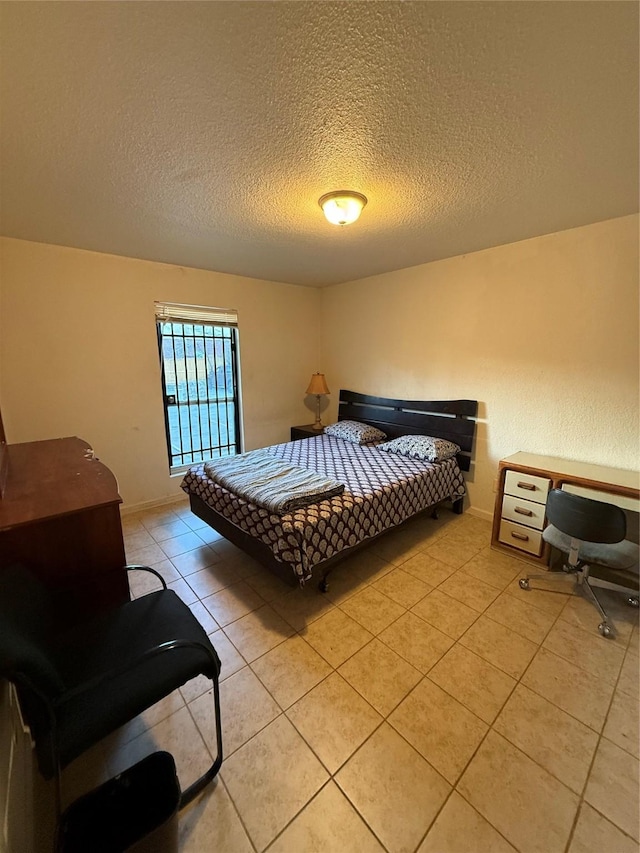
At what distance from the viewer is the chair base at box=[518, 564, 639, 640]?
182 centimetres

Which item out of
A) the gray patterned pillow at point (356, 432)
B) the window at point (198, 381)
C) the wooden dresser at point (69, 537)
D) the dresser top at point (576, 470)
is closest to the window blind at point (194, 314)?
the window at point (198, 381)

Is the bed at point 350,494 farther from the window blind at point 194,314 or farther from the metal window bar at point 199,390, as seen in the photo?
the window blind at point 194,314

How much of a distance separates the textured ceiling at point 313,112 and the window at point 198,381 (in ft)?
4.04

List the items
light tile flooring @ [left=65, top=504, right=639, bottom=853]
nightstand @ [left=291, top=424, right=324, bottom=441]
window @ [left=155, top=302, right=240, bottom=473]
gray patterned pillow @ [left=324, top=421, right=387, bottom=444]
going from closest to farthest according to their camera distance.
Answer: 1. light tile flooring @ [left=65, top=504, right=639, bottom=853]
2. window @ [left=155, top=302, right=240, bottom=473]
3. gray patterned pillow @ [left=324, top=421, right=387, bottom=444]
4. nightstand @ [left=291, top=424, right=324, bottom=441]

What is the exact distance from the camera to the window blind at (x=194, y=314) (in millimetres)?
3291

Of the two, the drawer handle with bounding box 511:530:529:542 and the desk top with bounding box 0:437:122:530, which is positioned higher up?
the desk top with bounding box 0:437:122:530

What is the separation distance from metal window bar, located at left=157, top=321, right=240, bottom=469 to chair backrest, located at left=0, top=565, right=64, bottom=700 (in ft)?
8.17

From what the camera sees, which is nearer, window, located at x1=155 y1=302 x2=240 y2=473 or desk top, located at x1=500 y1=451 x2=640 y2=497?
desk top, located at x1=500 y1=451 x2=640 y2=497

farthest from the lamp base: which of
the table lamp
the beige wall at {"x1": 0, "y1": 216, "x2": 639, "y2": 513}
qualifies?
the beige wall at {"x1": 0, "y1": 216, "x2": 639, "y2": 513}

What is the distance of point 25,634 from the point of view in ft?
3.28

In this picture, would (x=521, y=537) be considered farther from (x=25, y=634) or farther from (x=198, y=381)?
(x=198, y=381)

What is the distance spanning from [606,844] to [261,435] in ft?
12.4

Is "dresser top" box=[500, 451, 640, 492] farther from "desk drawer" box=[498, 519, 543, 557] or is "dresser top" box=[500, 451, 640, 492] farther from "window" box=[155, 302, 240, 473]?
"window" box=[155, 302, 240, 473]

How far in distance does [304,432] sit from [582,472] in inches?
112
